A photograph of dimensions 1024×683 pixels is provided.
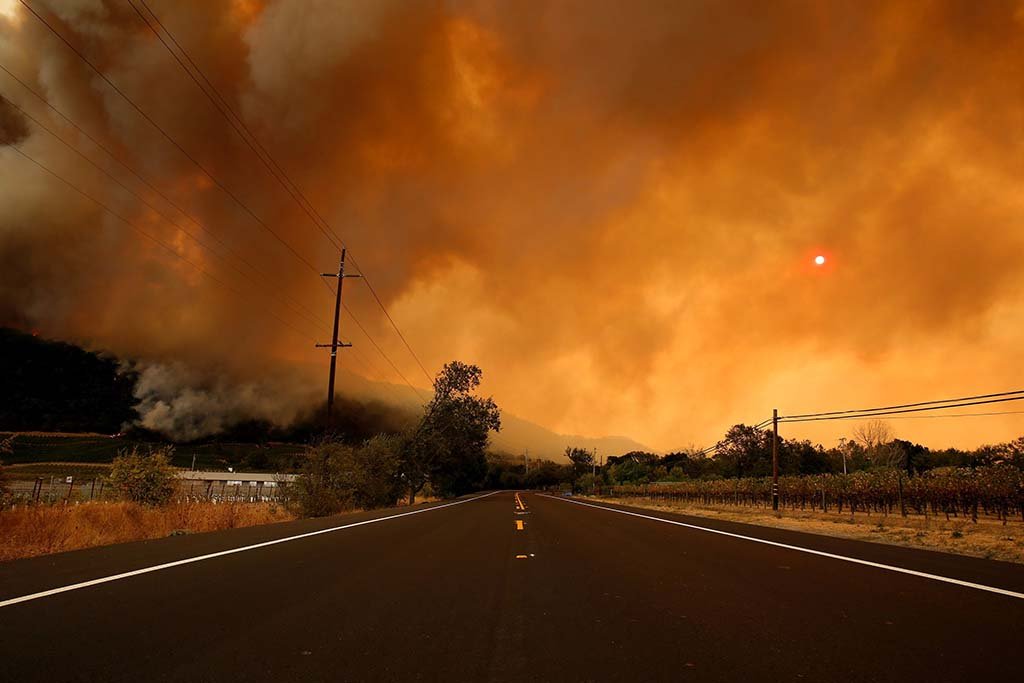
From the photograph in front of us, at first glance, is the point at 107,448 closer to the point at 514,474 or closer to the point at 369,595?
the point at 514,474

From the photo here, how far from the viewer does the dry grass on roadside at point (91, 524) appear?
30.9 feet

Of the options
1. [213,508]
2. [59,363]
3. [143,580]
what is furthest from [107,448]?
[143,580]

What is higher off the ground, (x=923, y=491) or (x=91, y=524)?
(x=91, y=524)

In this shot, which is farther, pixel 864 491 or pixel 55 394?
pixel 55 394

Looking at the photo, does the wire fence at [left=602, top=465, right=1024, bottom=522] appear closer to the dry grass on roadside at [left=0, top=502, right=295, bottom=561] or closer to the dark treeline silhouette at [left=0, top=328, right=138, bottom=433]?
the dry grass on roadside at [left=0, top=502, right=295, bottom=561]

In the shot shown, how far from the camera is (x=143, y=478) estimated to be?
17953 mm

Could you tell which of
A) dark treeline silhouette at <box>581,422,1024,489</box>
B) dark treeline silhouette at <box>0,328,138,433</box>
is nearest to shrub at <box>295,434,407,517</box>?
dark treeline silhouette at <box>581,422,1024,489</box>

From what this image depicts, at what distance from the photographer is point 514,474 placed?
175625mm

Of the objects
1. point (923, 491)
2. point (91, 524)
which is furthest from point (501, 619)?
point (923, 491)

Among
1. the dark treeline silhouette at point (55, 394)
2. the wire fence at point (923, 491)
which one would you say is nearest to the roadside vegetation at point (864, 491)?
the wire fence at point (923, 491)

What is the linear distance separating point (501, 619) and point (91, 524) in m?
11.4

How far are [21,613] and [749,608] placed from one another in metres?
6.22

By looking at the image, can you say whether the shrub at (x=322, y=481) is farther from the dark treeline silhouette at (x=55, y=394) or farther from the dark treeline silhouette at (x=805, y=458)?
the dark treeline silhouette at (x=55, y=394)

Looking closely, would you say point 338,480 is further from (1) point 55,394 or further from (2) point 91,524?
(1) point 55,394
